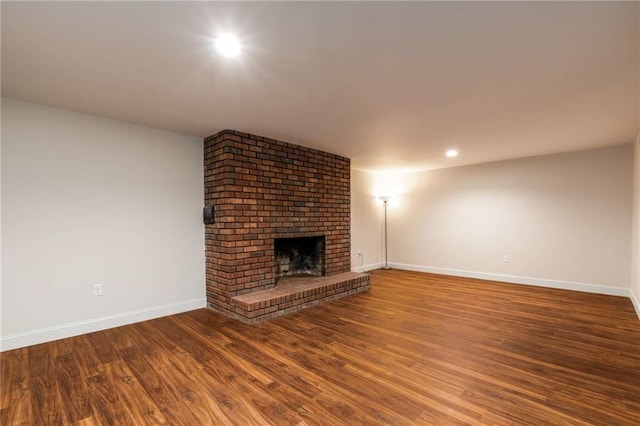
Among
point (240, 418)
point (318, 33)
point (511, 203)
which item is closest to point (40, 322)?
point (240, 418)

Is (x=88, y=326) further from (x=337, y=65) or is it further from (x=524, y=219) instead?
(x=524, y=219)

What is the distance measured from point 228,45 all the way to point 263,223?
2259 mm

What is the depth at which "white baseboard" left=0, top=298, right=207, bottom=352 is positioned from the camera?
2520 millimetres

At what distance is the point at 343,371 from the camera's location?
2.12 metres

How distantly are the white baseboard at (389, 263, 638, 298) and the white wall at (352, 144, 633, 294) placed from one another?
1 cm

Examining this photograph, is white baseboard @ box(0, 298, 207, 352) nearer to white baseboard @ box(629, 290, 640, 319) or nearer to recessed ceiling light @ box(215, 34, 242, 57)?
recessed ceiling light @ box(215, 34, 242, 57)

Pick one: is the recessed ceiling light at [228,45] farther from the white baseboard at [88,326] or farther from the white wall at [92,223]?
the white baseboard at [88,326]

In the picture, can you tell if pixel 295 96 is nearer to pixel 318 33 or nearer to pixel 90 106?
pixel 318 33

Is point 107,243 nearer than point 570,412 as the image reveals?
No

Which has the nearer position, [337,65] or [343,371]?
[337,65]

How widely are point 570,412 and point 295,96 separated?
2.76m

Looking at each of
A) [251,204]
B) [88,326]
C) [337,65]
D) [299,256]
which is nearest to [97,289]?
[88,326]

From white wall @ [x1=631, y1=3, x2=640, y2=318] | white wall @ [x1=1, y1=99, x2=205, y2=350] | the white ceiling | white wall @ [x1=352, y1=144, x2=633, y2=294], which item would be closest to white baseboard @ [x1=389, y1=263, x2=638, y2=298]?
white wall @ [x1=352, y1=144, x2=633, y2=294]

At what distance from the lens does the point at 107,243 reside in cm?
299
